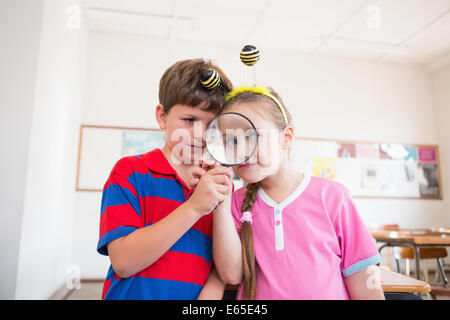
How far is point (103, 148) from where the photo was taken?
443 centimetres

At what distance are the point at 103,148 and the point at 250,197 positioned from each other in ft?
12.7

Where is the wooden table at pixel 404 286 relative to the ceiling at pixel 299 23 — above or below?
below

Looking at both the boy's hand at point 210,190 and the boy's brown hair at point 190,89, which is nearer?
the boy's hand at point 210,190

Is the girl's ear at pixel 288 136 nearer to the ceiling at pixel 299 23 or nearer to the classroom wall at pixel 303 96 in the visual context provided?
the ceiling at pixel 299 23

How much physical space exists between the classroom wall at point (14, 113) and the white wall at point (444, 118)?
5805 mm

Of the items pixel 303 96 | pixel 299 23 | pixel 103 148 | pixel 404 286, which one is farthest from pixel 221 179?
pixel 303 96

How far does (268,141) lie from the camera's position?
0.90 metres

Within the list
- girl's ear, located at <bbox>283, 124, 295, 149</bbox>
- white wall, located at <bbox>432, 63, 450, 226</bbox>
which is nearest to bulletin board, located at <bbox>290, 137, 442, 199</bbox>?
white wall, located at <bbox>432, 63, 450, 226</bbox>

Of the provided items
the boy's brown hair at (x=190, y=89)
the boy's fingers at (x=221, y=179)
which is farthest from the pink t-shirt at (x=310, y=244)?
the boy's brown hair at (x=190, y=89)

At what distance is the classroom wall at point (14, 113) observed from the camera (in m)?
2.06

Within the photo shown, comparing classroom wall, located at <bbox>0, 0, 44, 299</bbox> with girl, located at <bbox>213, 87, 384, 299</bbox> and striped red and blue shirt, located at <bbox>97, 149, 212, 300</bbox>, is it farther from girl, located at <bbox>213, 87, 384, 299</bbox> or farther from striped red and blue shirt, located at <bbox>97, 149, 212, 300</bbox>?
girl, located at <bbox>213, 87, 384, 299</bbox>
